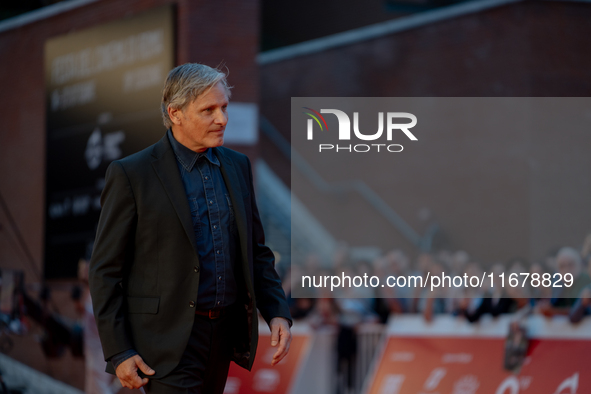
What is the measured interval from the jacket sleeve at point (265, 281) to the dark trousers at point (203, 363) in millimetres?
157

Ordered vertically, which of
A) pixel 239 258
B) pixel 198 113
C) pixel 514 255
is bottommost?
pixel 514 255

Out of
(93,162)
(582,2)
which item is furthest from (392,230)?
(93,162)

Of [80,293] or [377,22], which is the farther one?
[377,22]

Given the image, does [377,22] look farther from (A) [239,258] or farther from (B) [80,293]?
(A) [239,258]

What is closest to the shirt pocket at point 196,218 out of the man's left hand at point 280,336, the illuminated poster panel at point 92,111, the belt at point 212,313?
the belt at point 212,313

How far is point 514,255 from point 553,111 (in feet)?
10.5

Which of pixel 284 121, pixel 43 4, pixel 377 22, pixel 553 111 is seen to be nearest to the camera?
pixel 553 111

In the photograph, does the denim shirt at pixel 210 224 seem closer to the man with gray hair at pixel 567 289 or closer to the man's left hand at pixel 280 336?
the man's left hand at pixel 280 336

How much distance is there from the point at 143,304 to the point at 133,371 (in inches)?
8.6

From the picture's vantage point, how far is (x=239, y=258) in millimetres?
2768

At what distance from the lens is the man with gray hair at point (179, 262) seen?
2.57 meters

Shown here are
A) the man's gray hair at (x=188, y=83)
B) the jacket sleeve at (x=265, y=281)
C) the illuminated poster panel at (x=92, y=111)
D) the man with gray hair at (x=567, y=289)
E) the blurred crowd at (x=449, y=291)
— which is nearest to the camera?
the man's gray hair at (x=188, y=83)

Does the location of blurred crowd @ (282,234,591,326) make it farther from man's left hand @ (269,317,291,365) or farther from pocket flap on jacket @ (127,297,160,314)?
pocket flap on jacket @ (127,297,160,314)

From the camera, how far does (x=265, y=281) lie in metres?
2.88
